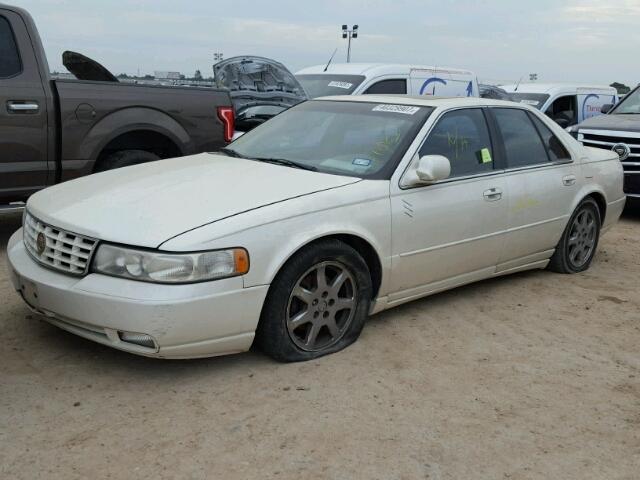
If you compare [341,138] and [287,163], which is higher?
[341,138]

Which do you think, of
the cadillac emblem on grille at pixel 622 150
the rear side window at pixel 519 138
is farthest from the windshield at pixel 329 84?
the rear side window at pixel 519 138

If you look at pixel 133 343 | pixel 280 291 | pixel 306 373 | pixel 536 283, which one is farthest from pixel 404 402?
pixel 536 283

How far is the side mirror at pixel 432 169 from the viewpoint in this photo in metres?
4.24

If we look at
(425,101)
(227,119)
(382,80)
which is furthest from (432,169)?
(382,80)

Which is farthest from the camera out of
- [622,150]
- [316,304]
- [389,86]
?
[389,86]

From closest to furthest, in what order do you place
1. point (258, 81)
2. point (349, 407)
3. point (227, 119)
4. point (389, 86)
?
point (349, 407)
point (227, 119)
point (258, 81)
point (389, 86)

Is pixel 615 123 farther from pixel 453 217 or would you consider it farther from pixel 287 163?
pixel 287 163

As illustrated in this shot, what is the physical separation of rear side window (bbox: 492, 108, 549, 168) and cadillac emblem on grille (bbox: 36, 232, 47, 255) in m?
3.21

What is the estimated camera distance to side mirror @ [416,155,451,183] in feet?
13.9

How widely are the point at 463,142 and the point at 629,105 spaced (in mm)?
6414

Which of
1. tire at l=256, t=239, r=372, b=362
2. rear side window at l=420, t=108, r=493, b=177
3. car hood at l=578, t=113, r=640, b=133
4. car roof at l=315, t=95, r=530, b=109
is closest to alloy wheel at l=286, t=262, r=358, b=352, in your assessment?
tire at l=256, t=239, r=372, b=362

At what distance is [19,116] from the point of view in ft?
18.5

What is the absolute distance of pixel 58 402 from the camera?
3.33m

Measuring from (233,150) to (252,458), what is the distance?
2669 mm
